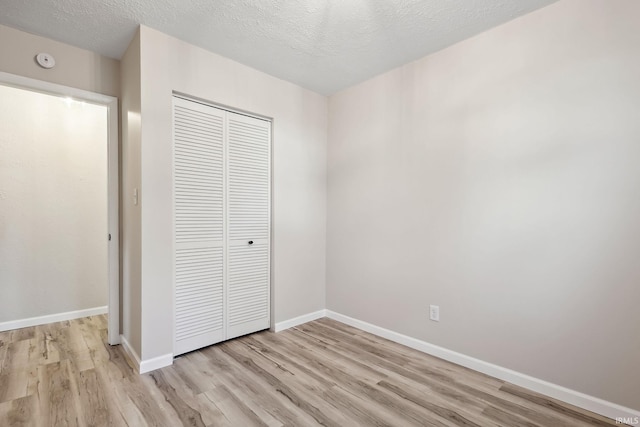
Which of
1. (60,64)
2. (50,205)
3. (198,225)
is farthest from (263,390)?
(50,205)

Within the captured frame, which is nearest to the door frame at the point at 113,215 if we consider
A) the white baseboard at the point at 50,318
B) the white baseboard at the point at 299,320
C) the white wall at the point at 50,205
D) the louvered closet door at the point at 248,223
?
the white baseboard at the point at 50,318

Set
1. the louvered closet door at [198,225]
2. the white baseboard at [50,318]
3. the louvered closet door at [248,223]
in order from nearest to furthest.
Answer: the louvered closet door at [198,225], the louvered closet door at [248,223], the white baseboard at [50,318]

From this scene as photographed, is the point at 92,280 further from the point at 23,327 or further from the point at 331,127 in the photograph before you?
the point at 331,127

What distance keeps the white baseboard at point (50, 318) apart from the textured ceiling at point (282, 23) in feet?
8.92

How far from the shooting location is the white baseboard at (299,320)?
3.06m

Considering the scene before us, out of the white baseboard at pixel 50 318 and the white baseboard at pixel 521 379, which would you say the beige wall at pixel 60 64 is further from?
the white baseboard at pixel 521 379

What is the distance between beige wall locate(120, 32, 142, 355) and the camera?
2260mm

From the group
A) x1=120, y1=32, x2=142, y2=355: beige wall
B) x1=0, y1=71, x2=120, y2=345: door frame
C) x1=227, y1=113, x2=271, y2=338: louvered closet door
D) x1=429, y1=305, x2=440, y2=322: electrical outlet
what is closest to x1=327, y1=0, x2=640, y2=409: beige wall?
x1=429, y1=305, x2=440, y2=322: electrical outlet

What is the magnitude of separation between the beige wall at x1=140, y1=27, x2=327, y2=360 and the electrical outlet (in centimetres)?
132

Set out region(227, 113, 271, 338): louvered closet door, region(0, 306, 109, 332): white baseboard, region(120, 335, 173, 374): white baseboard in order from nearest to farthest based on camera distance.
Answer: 1. region(120, 335, 173, 374): white baseboard
2. region(227, 113, 271, 338): louvered closet door
3. region(0, 306, 109, 332): white baseboard

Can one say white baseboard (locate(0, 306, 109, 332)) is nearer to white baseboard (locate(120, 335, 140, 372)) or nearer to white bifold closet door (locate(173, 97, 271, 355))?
white baseboard (locate(120, 335, 140, 372))

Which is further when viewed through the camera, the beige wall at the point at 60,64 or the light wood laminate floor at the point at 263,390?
the beige wall at the point at 60,64

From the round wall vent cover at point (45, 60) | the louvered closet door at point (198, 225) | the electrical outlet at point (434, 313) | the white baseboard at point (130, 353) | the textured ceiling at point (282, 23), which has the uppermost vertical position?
the textured ceiling at point (282, 23)

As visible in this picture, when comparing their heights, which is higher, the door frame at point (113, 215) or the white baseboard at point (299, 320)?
the door frame at point (113, 215)
